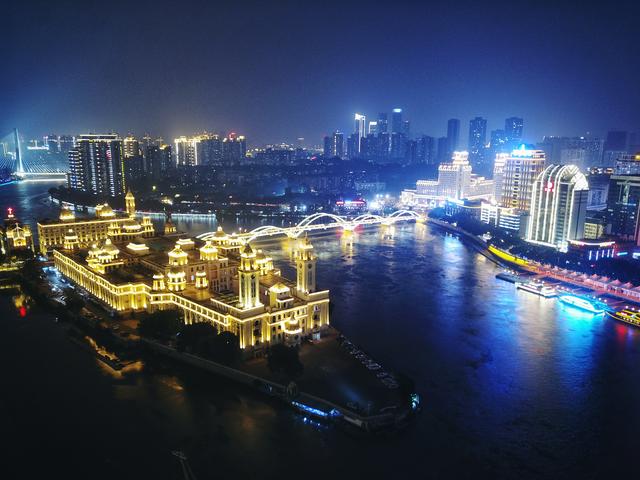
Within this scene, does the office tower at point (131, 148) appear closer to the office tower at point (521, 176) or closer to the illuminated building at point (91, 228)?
the illuminated building at point (91, 228)

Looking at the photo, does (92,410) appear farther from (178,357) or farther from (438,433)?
(438,433)

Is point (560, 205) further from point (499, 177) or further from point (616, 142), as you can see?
point (616, 142)

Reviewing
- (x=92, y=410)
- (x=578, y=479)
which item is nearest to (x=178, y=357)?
(x=92, y=410)

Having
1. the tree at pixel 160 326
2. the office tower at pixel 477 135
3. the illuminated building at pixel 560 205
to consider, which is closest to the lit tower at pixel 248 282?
the tree at pixel 160 326

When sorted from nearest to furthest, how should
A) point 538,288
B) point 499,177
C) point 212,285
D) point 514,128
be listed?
1. point 212,285
2. point 538,288
3. point 499,177
4. point 514,128

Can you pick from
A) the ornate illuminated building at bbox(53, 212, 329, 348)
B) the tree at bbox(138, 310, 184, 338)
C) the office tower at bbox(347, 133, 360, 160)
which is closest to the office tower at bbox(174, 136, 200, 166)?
the office tower at bbox(347, 133, 360, 160)

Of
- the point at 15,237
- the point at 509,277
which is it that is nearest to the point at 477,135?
the point at 509,277
